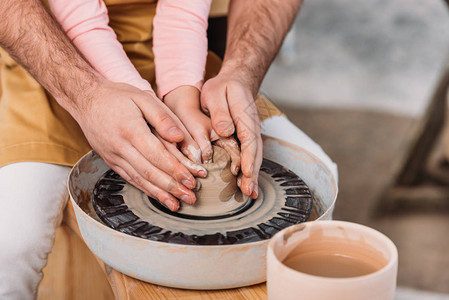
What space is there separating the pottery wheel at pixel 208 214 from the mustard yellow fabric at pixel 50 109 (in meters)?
0.16

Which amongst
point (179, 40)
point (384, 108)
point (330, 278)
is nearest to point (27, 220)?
point (179, 40)

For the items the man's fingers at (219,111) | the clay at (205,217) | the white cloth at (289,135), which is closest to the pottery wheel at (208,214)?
the clay at (205,217)

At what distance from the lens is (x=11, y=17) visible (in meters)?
1.00

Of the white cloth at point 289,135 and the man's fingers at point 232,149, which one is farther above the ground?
the man's fingers at point 232,149

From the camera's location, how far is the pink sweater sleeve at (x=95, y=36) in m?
1.00

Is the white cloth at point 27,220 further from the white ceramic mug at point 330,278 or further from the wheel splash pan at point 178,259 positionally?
the white ceramic mug at point 330,278

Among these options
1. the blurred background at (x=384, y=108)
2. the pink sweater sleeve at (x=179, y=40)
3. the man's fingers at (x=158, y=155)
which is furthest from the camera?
the blurred background at (x=384, y=108)

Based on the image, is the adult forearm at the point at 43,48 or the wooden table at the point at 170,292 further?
the adult forearm at the point at 43,48

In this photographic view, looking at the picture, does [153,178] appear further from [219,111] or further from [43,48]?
[43,48]

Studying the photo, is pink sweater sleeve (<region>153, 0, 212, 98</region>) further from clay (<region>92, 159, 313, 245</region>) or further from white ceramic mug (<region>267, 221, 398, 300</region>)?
white ceramic mug (<region>267, 221, 398, 300</region>)

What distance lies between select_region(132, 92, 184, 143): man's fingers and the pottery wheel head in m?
0.06

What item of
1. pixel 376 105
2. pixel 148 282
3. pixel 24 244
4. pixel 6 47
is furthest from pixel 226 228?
pixel 376 105

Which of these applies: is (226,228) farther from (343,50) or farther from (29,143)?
(343,50)

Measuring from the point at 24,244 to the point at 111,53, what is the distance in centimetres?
38
